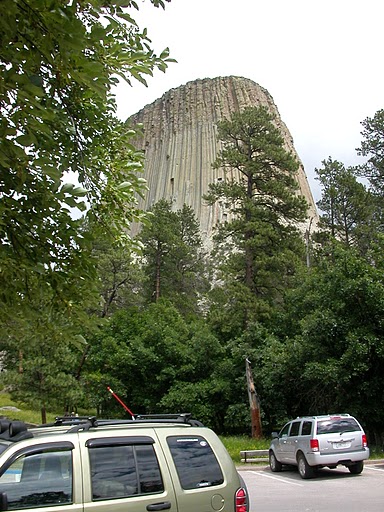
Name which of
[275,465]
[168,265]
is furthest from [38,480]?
[168,265]

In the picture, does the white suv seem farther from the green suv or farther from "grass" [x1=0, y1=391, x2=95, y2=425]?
"grass" [x1=0, y1=391, x2=95, y2=425]

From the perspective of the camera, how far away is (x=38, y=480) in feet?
14.5

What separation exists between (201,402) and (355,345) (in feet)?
43.1

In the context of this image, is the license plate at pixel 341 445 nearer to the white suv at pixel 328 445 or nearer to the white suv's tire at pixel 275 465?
the white suv at pixel 328 445

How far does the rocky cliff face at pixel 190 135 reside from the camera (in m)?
82.6

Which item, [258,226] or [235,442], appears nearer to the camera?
[235,442]

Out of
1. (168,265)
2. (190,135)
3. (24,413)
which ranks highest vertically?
(190,135)

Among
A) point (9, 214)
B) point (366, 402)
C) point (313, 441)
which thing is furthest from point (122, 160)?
point (366, 402)

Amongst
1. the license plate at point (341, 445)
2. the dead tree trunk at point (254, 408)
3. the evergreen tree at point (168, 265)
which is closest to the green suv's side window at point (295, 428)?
the license plate at point (341, 445)

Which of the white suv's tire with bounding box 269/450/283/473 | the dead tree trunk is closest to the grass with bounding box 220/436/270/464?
the dead tree trunk

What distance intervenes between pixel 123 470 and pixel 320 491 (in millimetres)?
9094

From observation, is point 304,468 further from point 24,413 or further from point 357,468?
point 24,413

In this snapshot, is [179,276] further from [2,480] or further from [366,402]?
[2,480]

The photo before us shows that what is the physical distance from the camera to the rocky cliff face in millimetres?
82562
